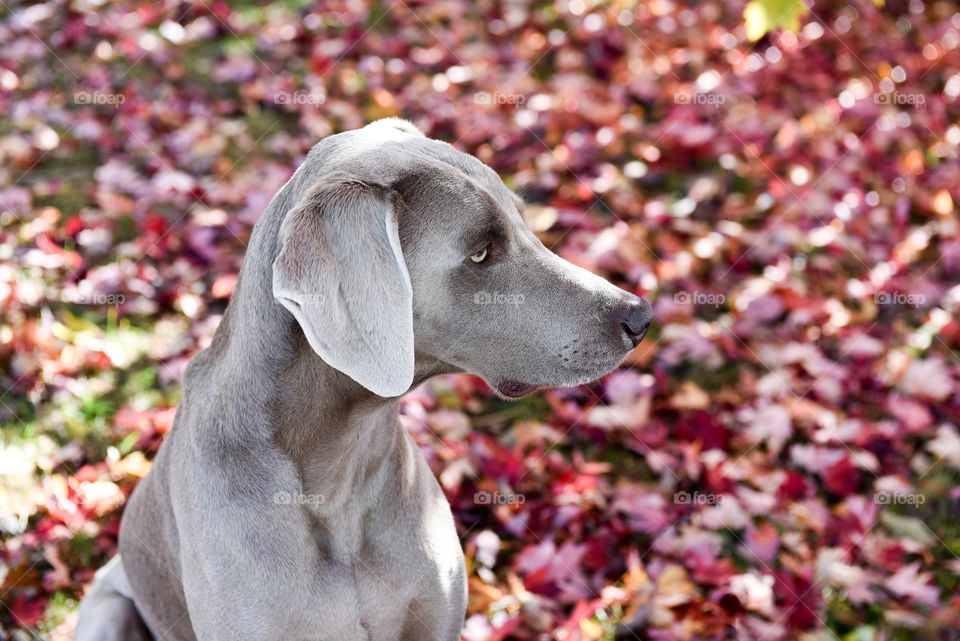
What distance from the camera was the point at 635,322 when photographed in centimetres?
258

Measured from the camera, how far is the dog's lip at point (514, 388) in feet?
8.45

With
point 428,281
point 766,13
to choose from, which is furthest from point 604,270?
point 428,281

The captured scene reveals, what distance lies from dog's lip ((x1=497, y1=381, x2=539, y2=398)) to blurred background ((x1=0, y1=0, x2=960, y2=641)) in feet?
4.21

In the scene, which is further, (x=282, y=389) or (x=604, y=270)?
(x=604, y=270)

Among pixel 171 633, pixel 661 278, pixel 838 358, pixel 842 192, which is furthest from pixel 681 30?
pixel 171 633

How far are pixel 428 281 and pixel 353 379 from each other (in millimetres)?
332

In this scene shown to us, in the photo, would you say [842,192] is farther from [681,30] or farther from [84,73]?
[84,73]

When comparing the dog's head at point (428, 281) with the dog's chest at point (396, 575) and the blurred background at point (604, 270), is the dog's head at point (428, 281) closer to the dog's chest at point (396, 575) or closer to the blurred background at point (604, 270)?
the dog's chest at point (396, 575)

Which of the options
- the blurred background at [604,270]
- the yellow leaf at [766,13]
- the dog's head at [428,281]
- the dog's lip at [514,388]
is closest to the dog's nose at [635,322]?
the dog's head at [428,281]

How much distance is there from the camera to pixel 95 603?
10.3 ft

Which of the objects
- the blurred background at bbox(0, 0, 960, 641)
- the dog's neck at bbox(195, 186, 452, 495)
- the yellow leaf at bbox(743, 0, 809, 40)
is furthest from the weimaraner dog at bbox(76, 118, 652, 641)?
the yellow leaf at bbox(743, 0, 809, 40)

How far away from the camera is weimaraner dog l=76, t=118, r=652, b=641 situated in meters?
2.23

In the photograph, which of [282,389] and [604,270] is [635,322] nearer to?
[282,389]

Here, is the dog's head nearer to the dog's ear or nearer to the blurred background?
the dog's ear
